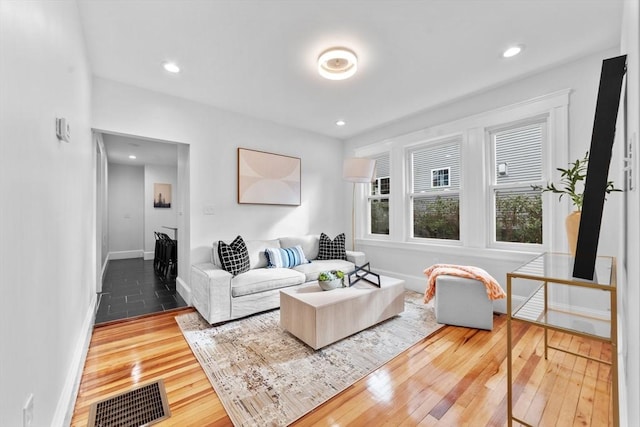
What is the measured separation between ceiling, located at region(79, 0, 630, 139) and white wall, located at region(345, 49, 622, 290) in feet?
0.49

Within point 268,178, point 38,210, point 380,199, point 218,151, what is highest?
point 218,151

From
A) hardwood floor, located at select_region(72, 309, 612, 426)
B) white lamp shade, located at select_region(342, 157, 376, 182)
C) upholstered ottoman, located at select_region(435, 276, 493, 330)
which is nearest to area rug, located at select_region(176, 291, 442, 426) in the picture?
hardwood floor, located at select_region(72, 309, 612, 426)

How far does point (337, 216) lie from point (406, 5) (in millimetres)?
3653

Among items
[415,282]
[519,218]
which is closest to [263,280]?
[415,282]

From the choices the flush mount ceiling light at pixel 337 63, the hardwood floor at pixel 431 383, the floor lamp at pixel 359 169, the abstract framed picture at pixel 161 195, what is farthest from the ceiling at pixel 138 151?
the hardwood floor at pixel 431 383

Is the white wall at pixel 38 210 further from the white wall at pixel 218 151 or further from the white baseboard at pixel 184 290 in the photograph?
the white baseboard at pixel 184 290

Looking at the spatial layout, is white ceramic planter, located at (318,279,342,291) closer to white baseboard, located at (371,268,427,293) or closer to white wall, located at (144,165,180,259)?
white baseboard, located at (371,268,427,293)

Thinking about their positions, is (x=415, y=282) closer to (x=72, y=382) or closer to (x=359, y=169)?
(x=359, y=169)

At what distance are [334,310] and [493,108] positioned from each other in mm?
2996

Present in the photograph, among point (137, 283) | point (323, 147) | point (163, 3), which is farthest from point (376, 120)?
point (137, 283)

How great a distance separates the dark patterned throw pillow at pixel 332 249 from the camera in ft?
14.0

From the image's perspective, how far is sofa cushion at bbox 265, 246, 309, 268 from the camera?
368 cm

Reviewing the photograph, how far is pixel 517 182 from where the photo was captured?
3162 millimetres

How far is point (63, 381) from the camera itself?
62.7 inches
